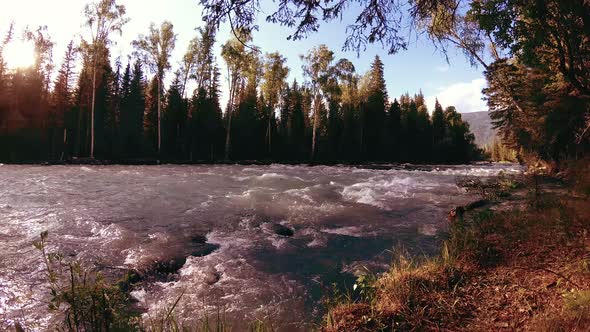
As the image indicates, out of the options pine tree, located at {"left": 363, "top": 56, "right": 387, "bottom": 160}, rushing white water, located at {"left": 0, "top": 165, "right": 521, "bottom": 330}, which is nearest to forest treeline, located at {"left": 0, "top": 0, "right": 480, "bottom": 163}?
pine tree, located at {"left": 363, "top": 56, "right": 387, "bottom": 160}

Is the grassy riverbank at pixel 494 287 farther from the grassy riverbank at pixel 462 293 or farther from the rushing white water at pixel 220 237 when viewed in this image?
the rushing white water at pixel 220 237

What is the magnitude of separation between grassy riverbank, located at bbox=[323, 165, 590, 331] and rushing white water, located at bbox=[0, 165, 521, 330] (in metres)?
1.08

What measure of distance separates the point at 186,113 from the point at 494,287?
4629cm

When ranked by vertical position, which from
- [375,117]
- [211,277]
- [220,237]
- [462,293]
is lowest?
[211,277]

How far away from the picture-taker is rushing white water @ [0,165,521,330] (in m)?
4.37

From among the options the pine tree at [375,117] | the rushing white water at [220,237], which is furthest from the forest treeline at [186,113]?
the rushing white water at [220,237]

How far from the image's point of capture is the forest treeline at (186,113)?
34.8 metres

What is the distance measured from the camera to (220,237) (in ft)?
22.9

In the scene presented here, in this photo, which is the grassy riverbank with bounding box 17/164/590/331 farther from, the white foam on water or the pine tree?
the pine tree

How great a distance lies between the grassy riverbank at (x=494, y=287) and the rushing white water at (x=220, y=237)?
1.08 meters

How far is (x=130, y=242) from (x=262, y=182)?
8967 mm

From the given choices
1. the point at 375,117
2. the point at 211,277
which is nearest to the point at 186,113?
the point at 375,117

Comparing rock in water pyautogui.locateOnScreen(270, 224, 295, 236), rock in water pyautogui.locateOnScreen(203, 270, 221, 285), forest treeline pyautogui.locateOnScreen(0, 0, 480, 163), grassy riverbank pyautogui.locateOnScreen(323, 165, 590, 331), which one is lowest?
rock in water pyautogui.locateOnScreen(203, 270, 221, 285)

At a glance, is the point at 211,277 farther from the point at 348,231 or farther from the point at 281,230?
the point at 348,231
